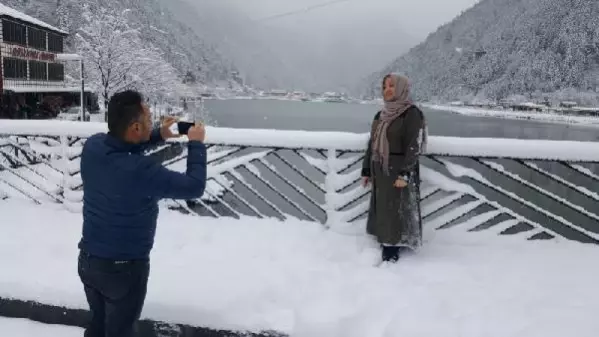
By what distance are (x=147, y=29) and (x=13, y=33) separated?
34107mm

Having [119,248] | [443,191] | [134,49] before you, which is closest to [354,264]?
[443,191]

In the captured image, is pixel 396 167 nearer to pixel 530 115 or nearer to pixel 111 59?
pixel 111 59

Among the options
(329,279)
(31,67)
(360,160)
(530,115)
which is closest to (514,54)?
(530,115)

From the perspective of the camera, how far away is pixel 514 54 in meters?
103

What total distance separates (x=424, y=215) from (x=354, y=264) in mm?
985

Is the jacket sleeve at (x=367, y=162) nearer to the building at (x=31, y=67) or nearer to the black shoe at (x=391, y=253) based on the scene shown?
the black shoe at (x=391, y=253)

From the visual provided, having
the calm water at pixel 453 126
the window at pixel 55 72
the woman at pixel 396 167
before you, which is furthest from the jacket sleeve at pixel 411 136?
the window at pixel 55 72

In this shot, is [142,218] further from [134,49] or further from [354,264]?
[134,49]

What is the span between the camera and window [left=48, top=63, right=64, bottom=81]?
39.3 m

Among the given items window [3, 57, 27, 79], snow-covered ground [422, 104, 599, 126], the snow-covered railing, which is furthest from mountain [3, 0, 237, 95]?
snow-covered ground [422, 104, 599, 126]

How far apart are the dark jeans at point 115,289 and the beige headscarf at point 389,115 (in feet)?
7.22

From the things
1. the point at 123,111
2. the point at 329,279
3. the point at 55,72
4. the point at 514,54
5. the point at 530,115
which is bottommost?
the point at 329,279

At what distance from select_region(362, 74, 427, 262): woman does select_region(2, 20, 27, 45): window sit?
118 feet

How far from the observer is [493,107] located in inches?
3501
